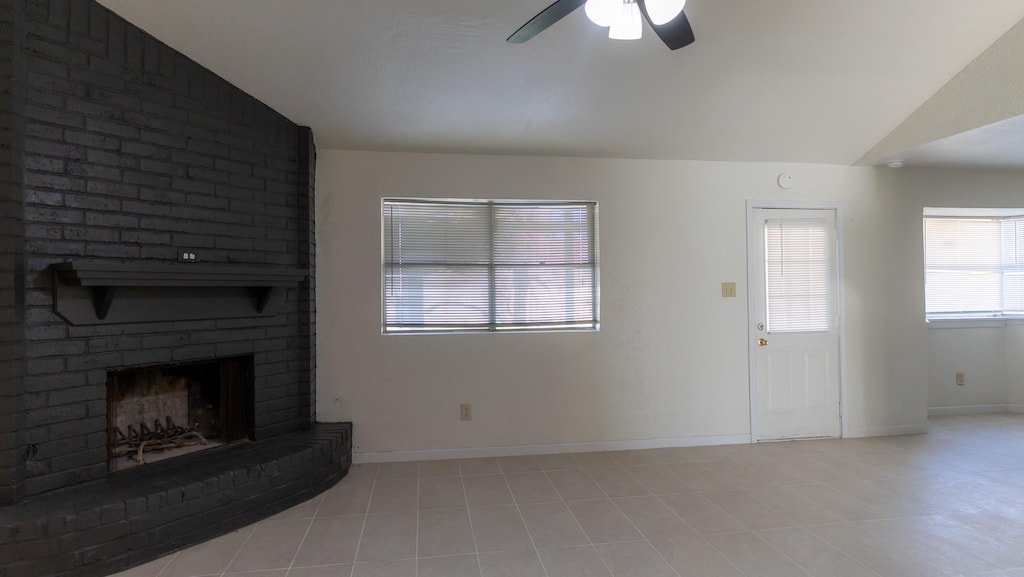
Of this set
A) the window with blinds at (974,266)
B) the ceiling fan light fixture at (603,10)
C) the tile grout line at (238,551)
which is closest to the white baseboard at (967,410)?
the window with blinds at (974,266)

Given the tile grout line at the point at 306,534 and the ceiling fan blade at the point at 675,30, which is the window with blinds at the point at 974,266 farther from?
the tile grout line at the point at 306,534

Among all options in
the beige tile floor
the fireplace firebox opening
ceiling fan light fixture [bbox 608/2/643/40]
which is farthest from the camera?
the fireplace firebox opening

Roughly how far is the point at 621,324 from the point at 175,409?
10.1 ft

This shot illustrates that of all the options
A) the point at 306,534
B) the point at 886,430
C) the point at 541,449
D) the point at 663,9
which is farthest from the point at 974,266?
the point at 306,534

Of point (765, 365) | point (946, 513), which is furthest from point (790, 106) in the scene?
point (946, 513)

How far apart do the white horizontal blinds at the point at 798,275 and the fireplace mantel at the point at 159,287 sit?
3604 millimetres

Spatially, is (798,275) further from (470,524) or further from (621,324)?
(470,524)


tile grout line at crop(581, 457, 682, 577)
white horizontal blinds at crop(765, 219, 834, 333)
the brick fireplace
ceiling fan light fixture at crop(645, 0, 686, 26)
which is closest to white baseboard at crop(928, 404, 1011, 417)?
white horizontal blinds at crop(765, 219, 834, 333)

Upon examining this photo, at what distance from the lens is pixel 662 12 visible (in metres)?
1.69

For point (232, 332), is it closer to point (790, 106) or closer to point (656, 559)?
point (656, 559)

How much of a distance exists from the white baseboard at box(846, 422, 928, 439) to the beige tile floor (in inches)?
13.7

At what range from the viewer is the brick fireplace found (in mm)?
2049

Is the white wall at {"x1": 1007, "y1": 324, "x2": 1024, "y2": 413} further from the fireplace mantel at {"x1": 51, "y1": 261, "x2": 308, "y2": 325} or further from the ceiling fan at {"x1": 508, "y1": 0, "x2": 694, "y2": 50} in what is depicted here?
the fireplace mantel at {"x1": 51, "y1": 261, "x2": 308, "y2": 325}

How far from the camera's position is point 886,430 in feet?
13.1
